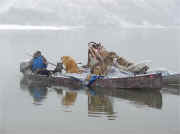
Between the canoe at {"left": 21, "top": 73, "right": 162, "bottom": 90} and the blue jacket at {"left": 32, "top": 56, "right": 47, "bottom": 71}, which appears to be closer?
the canoe at {"left": 21, "top": 73, "right": 162, "bottom": 90}

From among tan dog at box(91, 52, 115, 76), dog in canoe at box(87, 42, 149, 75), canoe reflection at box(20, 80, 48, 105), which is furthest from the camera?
tan dog at box(91, 52, 115, 76)

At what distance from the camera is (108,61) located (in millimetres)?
23312

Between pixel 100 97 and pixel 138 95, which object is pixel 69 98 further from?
pixel 138 95

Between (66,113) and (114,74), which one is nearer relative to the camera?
(66,113)

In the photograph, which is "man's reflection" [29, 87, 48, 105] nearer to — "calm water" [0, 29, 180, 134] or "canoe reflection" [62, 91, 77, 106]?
"calm water" [0, 29, 180, 134]

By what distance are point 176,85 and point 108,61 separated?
315 centimetres

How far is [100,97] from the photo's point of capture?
21172mm

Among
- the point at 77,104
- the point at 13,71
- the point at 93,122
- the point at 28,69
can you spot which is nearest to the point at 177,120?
the point at 93,122

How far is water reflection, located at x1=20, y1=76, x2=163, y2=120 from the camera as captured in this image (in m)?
18.5

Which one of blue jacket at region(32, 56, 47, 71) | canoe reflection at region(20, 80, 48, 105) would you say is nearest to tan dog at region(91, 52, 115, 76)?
canoe reflection at region(20, 80, 48, 105)

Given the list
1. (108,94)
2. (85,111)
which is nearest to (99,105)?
(85,111)

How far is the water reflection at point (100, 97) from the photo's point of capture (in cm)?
1845

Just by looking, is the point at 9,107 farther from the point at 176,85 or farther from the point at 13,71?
the point at 13,71

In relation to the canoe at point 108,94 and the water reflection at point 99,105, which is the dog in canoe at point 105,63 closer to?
the canoe at point 108,94
